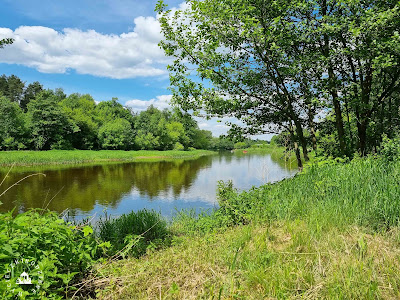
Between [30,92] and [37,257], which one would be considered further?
[30,92]

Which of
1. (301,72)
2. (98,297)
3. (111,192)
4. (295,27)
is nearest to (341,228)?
(98,297)

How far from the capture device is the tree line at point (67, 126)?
1882 inches

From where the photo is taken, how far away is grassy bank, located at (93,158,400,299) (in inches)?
95.9

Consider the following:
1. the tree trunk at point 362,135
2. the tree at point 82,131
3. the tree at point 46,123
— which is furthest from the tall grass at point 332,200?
the tree at point 82,131

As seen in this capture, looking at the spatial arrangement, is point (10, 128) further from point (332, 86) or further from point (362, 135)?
point (362, 135)

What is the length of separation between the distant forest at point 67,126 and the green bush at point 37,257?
1065 inches

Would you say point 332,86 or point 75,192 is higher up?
point 332,86

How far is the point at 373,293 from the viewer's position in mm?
2182

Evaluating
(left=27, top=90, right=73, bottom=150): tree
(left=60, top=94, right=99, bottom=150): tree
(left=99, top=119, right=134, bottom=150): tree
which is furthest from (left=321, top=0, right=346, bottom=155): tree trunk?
(left=99, top=119, right=134, bottom=150): tree

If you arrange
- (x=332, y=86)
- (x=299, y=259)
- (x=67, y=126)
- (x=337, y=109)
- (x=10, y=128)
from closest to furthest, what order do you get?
(x=299, y=259), (x=332, y=86), (x=337, y=109), (x=10, y=128), (x=67, y=126)

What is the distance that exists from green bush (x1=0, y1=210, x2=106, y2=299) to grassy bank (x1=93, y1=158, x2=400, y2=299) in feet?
1.27

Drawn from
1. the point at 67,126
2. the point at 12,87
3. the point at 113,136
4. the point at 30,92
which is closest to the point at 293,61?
the point at 67,126

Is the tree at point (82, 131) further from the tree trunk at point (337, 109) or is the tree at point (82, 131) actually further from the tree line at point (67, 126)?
the tree trunk at point (337, 109)

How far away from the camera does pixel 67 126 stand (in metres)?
54.2
